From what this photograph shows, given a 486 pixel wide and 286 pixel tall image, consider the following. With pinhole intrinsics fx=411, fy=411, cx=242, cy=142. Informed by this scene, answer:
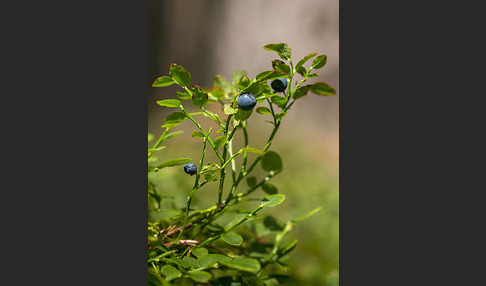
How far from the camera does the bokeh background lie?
142cm

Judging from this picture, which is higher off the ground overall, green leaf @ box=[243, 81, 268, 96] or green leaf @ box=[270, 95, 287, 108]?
green leaf @ box=[243, 81, 268, 96]

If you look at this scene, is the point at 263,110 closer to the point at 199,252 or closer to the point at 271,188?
the point at 271,188

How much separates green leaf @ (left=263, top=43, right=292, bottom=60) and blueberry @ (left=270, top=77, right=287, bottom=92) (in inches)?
2.0

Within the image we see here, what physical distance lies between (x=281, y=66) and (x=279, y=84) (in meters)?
0.04

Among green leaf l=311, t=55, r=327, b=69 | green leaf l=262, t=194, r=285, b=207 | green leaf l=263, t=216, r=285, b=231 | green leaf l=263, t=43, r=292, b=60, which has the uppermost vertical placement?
green leaf l=263, t=43, r=292, b=60

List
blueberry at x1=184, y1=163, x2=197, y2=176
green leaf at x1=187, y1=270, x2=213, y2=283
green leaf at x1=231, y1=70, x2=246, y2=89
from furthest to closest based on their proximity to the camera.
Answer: green leaf at x1=231, y1=70, x2=246, y2=89, blueberry at x1=184, y1=163, x2=197, y2=176, green leaf at x1=187, y1=270, x2=213, y2=283

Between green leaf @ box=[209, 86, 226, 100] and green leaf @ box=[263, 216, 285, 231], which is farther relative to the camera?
green leaf @ box=[263, 216, 285, 231]

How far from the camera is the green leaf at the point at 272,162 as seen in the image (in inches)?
42.5

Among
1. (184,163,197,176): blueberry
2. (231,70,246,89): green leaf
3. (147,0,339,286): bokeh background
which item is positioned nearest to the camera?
(184,163,197,176): blueberry

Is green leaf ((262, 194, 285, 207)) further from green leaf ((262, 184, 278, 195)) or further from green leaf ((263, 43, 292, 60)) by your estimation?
green leaf ((263, 43, 292, 60))

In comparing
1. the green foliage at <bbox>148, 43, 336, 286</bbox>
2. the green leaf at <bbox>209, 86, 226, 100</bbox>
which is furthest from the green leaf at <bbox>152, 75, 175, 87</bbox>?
the green leaf at <bbox>209, 86, 226, 100</bbox>

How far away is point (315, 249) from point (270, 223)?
17.6 inches

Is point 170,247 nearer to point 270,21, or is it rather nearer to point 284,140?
point 270,21

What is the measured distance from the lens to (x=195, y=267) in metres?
0.86
